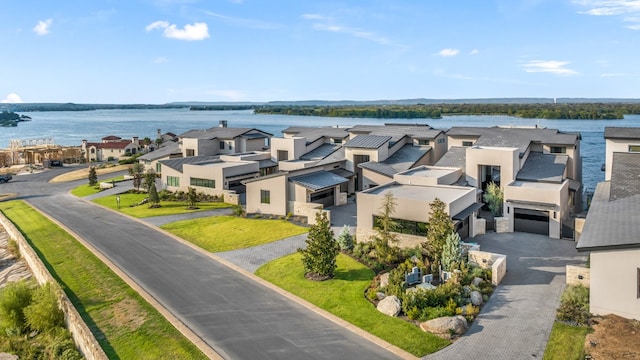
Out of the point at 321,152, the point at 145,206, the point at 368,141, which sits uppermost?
the point at 368,141

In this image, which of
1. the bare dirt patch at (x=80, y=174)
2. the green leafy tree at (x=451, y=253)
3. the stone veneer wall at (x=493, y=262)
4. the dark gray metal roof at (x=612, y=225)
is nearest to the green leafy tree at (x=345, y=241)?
the green leafy tree at (x=451, y=253)

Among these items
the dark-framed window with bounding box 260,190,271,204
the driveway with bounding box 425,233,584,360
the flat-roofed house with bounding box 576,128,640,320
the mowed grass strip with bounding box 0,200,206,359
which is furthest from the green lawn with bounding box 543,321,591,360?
the dark-framed window with bounding box 260,190,271,204

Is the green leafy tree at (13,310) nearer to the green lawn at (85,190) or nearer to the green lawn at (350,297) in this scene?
the green lawn at (350,297)

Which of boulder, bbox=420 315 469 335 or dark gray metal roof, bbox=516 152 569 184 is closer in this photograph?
boulder, bbox=420 315 469 335

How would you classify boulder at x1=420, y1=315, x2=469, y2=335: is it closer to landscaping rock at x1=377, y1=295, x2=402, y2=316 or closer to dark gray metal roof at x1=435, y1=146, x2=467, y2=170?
landscaping rock at x1=377, y1=295, x2=402, y2=316

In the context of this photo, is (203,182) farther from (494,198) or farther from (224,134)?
(494,198)

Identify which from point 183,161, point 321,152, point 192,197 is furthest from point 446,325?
point 183,161
